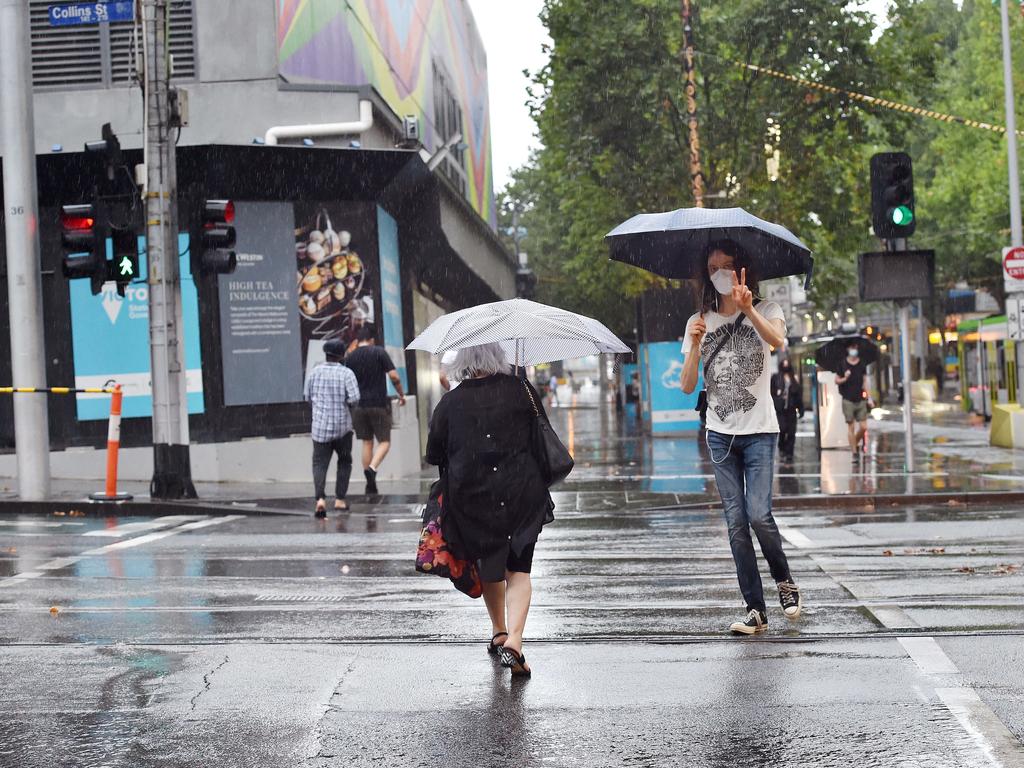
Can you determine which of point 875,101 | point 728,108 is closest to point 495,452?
point 875,101

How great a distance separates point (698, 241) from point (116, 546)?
6.48 m

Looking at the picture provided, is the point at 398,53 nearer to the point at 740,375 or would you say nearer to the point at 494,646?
the point at 740,375

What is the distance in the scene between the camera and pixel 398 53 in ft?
88.8

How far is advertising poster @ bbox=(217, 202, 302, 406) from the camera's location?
65.6 feet

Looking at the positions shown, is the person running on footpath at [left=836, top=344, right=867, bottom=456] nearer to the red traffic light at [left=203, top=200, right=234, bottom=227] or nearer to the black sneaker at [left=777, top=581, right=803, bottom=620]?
the red traffic light at [left=203, top=200, right=234, bottom=227]

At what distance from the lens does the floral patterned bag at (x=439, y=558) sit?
6664mm

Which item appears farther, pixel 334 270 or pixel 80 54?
pixel 80 54

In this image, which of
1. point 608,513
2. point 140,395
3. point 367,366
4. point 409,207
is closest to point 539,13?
point 409,207

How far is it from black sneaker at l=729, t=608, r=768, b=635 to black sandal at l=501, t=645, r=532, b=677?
1.35 m

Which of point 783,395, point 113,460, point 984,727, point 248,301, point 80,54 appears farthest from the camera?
point 783,395

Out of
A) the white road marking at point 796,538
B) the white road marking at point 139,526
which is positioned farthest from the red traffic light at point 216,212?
the white road marking at point 796,538

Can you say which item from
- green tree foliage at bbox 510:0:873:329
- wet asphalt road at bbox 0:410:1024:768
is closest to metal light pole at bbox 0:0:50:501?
wet asphalt road at bbox 0:410:1024:768

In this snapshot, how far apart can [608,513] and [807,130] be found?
2231 centimetres

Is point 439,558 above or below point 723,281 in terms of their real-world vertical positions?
below
